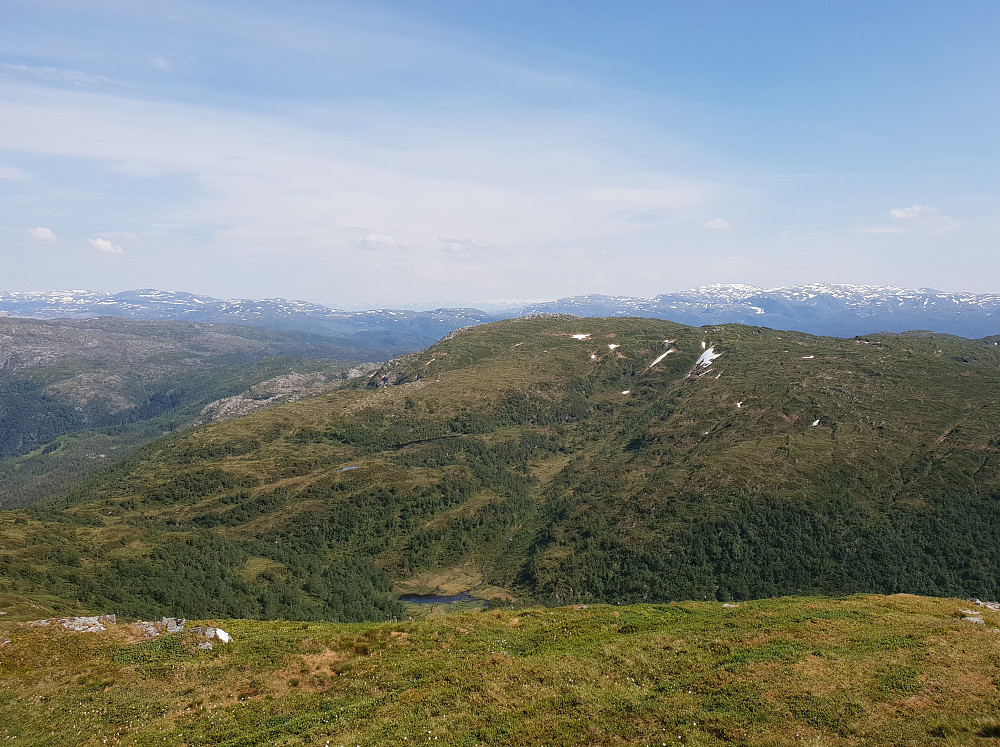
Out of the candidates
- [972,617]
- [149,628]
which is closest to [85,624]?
[149,628]

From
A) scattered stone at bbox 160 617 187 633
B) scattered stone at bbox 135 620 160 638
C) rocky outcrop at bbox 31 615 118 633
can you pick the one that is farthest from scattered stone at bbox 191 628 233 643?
rocky outcrop at bbox 31 615 118 633

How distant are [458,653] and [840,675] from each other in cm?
2855

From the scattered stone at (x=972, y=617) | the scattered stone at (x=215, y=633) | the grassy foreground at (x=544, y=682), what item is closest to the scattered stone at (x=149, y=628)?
the grassy foreground at (x=544, y=682)

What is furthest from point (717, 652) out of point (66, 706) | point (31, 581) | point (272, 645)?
point (31, 581)

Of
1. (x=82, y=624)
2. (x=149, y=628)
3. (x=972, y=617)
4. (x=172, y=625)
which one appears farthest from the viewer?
(x=172, y=625)

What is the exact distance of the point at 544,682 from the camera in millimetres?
33750

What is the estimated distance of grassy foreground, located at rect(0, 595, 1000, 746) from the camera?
1065 inches

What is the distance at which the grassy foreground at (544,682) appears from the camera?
27047mm

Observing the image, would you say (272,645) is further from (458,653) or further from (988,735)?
(988,735)

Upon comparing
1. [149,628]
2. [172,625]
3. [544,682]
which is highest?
[544,682]

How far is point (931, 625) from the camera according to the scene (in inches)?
1615

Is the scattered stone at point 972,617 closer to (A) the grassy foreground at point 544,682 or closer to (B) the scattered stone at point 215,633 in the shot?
(A) the grassy foreground at point 544,682

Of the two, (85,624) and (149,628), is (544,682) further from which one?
(85,624)

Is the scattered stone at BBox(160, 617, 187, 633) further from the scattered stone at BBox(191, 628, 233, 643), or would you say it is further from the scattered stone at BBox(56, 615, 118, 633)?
the scattered stone at BBox(56, 615, 118, 633)
